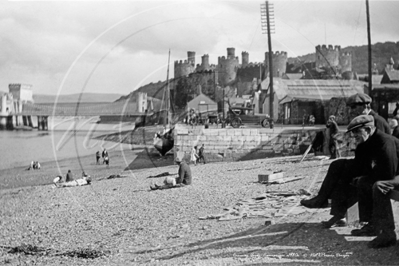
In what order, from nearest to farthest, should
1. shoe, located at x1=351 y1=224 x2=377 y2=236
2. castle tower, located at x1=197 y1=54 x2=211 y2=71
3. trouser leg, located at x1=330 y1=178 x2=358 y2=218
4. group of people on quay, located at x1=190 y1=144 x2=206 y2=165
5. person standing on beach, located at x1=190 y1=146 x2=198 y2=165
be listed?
shoe, located at x1=351 y1=224 x2=377 y2=236, trouser leg, located at x1=330 y1=178 x2=358 y2=218, person standing on beach, located at x1=190 y1=146 x2=198 y2=165, group of people on quay, located at x1=190 y1=144 x2=206 y2=165, castle tower, located at x1=197 y1=54 x2=211 y2=71

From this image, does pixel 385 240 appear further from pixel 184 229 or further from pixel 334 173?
pixel 184 229

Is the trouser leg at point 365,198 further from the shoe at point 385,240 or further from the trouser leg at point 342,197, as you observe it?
the shoe at point 385,240

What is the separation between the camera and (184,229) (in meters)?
6.42

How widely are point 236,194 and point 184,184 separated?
176cm

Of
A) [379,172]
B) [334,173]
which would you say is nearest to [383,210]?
[379,172]

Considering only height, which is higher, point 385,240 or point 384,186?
point 384,186

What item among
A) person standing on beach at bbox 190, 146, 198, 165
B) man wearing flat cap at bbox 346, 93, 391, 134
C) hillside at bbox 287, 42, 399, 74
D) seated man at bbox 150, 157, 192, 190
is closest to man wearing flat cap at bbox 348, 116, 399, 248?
man wearing flat cap at bbox 346, 93, 391, 134

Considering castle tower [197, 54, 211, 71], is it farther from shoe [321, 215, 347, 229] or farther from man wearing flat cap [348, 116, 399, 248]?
man wearing flat cap [348, 116, 399, 248]

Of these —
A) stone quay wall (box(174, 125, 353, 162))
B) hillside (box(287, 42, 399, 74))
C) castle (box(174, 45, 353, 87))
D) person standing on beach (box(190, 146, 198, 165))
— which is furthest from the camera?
hillside (box(287, 42, 399, 74))

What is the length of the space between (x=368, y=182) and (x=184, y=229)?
2562 mm

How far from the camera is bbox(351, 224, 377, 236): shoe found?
4737 mm

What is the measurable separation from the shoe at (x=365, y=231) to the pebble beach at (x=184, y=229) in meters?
0.13

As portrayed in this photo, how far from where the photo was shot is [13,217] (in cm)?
1012

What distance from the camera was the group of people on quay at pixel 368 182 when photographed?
14.3 ft
